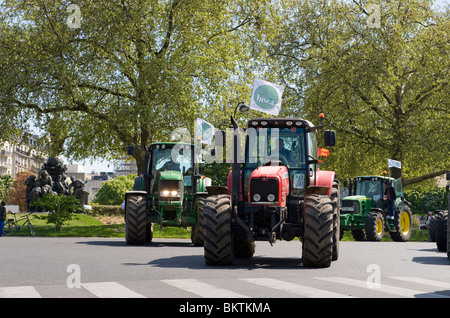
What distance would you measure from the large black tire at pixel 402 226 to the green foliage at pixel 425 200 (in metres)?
34.3

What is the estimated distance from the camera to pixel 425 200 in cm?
6556

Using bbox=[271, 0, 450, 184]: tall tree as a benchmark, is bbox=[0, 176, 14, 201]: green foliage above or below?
below

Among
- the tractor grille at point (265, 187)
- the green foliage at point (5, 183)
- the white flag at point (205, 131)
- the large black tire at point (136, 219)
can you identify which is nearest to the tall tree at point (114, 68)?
the white flag at point (205, 131)

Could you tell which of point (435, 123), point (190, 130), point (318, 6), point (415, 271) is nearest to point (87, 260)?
point (415, 271)

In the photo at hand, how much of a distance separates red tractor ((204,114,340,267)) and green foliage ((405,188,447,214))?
5164 centimetres

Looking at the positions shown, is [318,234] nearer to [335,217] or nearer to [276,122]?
[335,217]

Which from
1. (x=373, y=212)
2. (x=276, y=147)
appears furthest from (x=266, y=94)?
(x=373, y=212)

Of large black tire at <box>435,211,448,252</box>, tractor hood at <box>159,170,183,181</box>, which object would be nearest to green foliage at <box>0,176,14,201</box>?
tractor hood at <box>159,170,183,181</box>

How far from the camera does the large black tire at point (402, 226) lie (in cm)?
2980

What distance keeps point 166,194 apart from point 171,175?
0.66 meters

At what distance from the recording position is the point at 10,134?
3109 centimetres

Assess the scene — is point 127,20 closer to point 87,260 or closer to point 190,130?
point 190,130

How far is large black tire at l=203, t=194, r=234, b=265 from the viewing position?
12.8 m

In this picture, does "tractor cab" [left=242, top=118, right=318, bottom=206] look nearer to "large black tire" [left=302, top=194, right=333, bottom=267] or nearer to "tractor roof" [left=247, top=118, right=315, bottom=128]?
"tractor roof" [left=247, top=118, right=315, bottom=128]
